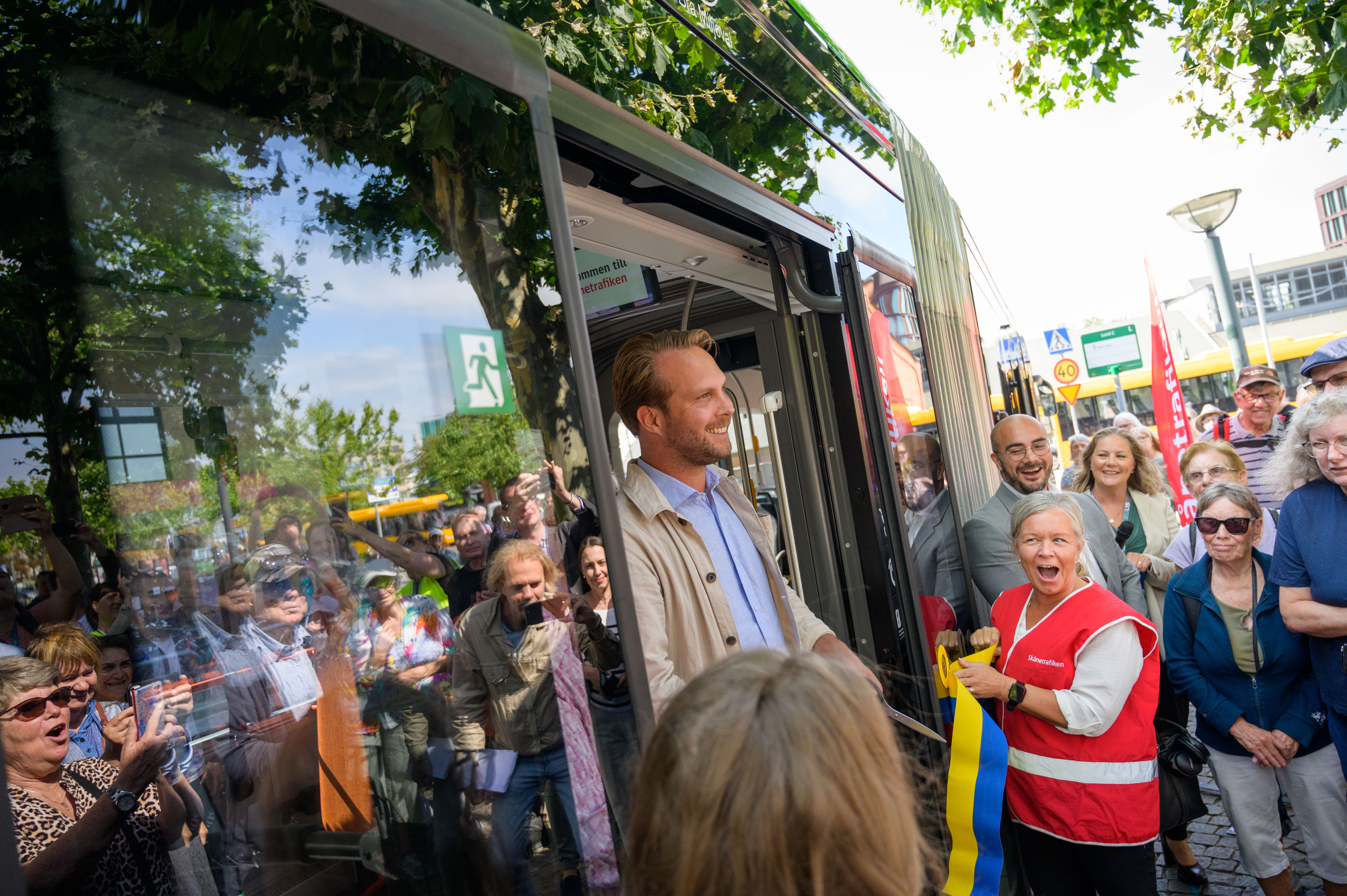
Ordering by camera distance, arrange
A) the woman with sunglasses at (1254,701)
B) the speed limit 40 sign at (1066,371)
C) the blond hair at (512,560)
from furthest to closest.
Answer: the speed limit 40 sign at (1066,371) < the woman with sunglasses at (1254,701) < the blond hair at (512,560)

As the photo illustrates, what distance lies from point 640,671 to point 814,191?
6.77 feet

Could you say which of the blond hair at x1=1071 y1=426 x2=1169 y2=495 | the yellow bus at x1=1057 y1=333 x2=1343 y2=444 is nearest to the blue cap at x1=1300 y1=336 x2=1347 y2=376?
the blond hair at x1=1071 y1=426 x2=1169 y2=495

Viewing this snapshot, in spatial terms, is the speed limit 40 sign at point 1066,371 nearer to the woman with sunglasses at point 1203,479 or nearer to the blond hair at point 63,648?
the woman with sunglasses at point 1203,479

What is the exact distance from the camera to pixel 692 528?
2.27 metres

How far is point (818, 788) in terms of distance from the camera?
89 cm

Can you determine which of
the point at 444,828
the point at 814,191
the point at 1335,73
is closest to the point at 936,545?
the point at 814,191

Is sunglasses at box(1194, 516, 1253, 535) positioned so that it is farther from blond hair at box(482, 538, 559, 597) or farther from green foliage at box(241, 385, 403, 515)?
green foliage at box(241, 385, 403, 515)

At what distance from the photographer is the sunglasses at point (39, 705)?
1.37 metres

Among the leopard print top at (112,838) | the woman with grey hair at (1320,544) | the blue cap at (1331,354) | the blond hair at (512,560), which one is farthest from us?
the blue cap at (1331,354)

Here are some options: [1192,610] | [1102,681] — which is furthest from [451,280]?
[1192,610]

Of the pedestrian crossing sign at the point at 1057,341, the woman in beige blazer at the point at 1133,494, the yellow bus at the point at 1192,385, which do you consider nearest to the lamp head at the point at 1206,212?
the pedestrian crossing sign at the point at 1057,341

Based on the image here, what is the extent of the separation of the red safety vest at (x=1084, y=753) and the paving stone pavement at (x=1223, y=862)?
1.03 m

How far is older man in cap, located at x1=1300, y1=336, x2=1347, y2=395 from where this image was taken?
4176 mm

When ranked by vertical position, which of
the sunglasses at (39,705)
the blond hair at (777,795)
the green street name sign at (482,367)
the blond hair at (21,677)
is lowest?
the blond hair at (777,795)
